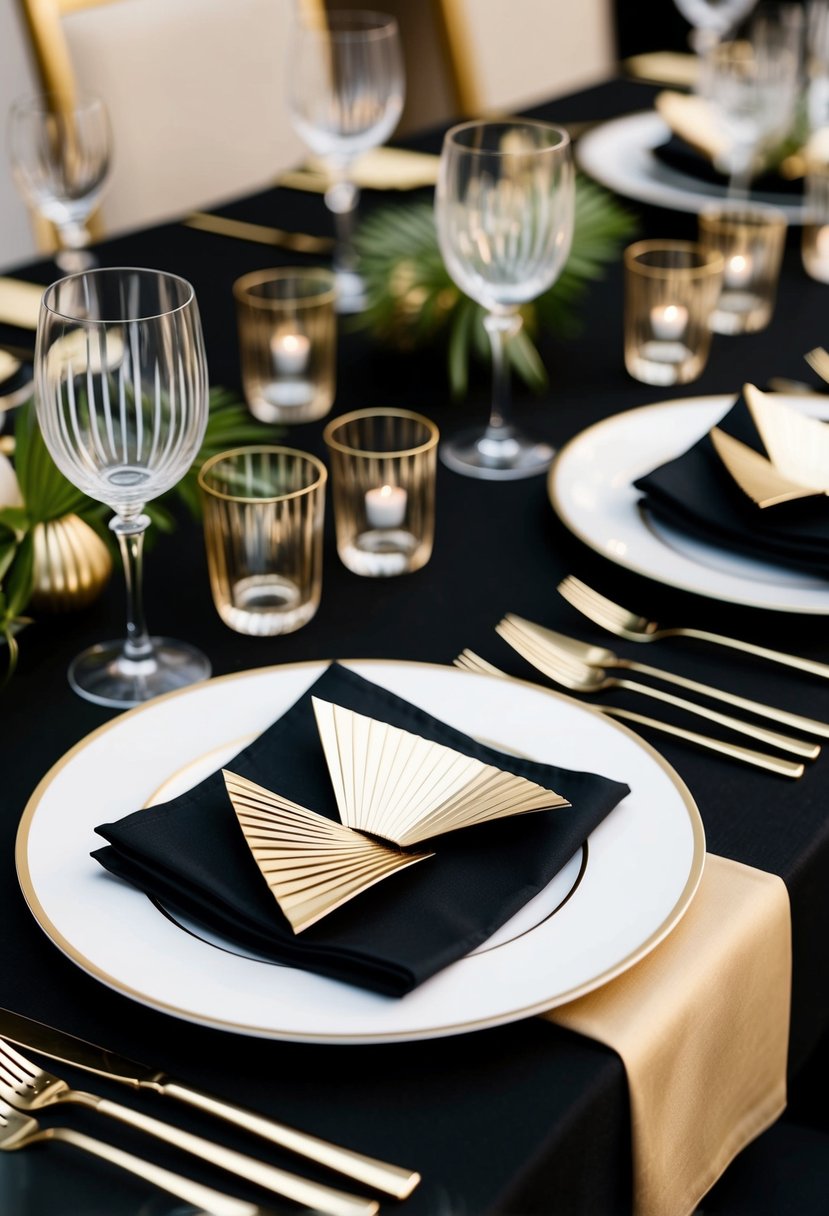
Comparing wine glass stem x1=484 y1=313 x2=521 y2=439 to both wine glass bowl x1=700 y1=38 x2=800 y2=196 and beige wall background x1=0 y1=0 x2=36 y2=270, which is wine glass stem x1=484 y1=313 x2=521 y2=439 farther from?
beige wall background x1=0 y1=0 x2=36 y2=270

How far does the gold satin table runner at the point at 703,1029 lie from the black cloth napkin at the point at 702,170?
109 centimetres

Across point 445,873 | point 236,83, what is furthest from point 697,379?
point 236,83

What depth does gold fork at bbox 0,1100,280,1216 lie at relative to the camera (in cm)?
50

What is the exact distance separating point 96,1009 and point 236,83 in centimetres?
165

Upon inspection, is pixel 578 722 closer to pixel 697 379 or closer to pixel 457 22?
pixel 697 379

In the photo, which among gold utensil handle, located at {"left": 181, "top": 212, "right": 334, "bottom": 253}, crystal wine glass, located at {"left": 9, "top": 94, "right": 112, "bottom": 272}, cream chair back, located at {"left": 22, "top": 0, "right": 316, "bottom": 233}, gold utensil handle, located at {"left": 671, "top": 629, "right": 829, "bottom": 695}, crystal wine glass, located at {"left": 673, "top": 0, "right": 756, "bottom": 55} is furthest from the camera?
crystal wine glass, located at {"left": 673, "top": 0, "right": 756, "bottom": 55}

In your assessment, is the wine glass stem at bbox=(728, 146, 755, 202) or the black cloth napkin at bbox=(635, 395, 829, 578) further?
the wine glass stem at bbox=(728, 146, 755, 202)

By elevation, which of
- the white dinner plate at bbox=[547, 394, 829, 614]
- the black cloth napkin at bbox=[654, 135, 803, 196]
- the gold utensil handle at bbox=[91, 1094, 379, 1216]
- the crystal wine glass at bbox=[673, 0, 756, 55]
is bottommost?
the gold utensil handle at bbox=[91, 1094, 379, 1216]

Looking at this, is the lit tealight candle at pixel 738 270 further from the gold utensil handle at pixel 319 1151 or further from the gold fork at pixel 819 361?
the gold utensil handle at pixel 319 1151

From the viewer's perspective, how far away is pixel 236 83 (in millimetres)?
1989

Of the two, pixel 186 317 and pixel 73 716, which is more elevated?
pixel 186 317

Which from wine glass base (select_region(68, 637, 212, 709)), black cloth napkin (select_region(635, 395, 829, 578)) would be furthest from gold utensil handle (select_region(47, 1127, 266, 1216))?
black cloth napkin (select_region(635, 395, 829, 578))

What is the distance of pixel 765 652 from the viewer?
0.85m

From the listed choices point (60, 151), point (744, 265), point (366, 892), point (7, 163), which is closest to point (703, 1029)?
point (366, 892)
